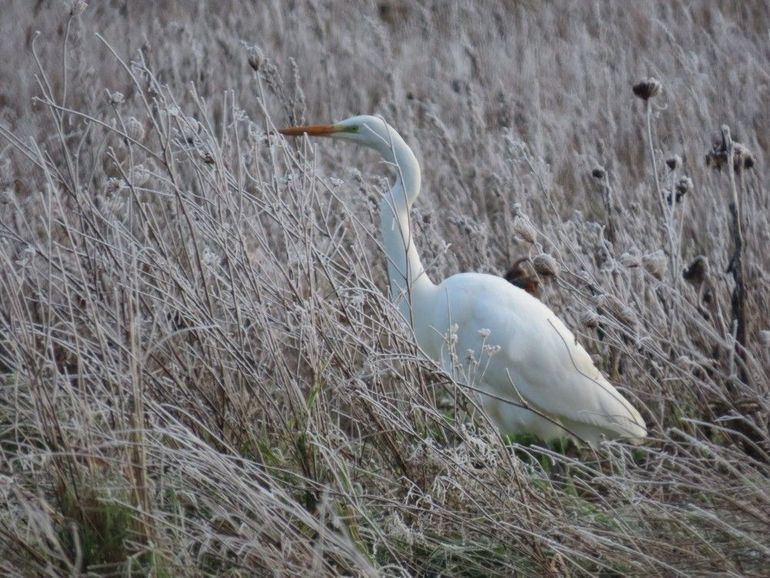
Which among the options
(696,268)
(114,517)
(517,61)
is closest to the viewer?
(114,517)

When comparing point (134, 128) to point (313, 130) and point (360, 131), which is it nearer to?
point (313, 130)

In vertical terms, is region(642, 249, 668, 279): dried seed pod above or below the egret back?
above

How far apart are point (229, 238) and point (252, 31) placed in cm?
500

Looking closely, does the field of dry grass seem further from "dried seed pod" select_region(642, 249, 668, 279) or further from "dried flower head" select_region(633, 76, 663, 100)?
"dried flower head" select_region(633, 76, 663, 100)

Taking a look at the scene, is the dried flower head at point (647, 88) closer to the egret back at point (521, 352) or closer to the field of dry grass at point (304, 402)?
the field of dry grass at point (304, 402)

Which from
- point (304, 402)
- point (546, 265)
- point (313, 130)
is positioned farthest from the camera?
point (313, 130)

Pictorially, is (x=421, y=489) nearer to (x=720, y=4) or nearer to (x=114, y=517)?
(x=114, y=517)

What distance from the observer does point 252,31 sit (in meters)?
7.39

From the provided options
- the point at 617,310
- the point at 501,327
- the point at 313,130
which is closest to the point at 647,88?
the point at 617,310

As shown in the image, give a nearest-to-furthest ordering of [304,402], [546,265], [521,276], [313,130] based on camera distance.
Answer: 1. [546,265]
2. [304,402]
3. [313,130]
4. [521,276]

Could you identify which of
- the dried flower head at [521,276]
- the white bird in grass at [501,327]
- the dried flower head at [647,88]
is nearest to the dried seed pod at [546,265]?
the dried flower head at [647,88]

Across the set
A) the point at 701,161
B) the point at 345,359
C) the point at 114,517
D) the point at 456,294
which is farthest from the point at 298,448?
the point at 701,161

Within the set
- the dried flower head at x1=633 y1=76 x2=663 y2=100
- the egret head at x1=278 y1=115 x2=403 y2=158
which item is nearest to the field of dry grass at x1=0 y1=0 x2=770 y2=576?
the dried flower head at x1=633 y1=76 x2=663 y2=100

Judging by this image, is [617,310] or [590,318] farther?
[617,310]
